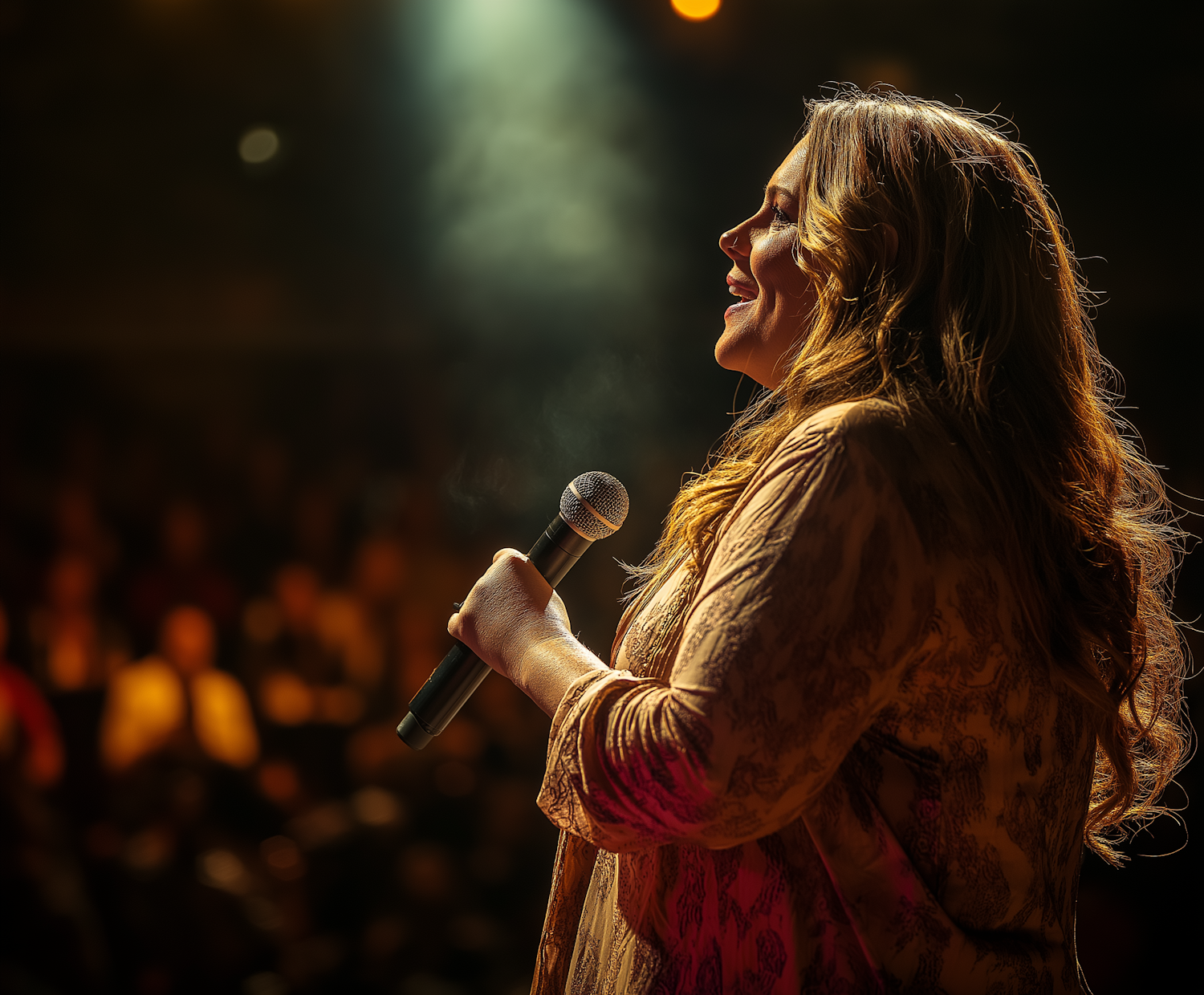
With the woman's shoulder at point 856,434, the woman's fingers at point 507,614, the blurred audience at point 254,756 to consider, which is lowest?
the blurred audience at point 254,756

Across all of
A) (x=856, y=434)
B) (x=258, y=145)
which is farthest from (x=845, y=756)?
(x=258, y=145)

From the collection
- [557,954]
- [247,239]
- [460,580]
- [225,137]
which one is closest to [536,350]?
[460,580]

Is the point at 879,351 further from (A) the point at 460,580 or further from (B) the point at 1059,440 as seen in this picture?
(A) the point at 460,580

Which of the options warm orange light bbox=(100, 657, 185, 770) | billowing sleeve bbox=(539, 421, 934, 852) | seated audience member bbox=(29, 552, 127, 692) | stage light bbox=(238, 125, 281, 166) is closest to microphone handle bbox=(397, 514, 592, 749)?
billowing sleeve bbox=(539, 421, 934, 852)

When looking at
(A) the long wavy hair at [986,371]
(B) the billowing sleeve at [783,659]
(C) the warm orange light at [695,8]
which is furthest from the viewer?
(C) the warm orange light at [695,8]

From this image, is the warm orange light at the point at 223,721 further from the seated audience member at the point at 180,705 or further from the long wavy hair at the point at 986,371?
the long wavy hair at the point at 986,371

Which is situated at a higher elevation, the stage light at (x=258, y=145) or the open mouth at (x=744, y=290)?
the stage light at (x=258, y=145)

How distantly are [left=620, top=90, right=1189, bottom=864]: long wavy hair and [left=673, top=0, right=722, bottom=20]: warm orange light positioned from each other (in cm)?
188

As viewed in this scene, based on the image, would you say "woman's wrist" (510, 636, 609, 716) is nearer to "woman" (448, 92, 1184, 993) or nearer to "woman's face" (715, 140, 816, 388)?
"woman" (448, 92, 1184, 993)

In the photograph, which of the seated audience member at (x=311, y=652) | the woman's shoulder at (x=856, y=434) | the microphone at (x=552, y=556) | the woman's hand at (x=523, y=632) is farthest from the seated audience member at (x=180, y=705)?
the woman's shoulder at (x=856, y=434)

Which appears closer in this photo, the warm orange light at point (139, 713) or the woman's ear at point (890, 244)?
the woman's ear at point (890, 244)

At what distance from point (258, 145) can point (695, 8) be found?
142 centimetres

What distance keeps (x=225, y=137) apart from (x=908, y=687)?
108 inches

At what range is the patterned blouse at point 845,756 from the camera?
61 centimetres
